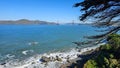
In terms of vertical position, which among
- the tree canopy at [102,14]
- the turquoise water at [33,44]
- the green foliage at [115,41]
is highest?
the tree canopy at [102,14]

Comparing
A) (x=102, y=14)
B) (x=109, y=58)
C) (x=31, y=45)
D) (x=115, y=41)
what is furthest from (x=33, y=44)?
(x=102, y=14)

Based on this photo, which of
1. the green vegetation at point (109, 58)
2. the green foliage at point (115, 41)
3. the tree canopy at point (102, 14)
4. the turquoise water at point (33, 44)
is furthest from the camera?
the turquoise water at point (33, 44)

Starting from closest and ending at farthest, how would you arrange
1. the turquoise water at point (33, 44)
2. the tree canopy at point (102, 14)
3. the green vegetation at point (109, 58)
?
1. the tree canopy at point (102, 14)
2. the green vegetation at point (109, 58)
3. the turquoise water at point (33, 44)

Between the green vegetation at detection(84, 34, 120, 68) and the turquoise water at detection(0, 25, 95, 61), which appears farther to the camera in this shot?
the turquoise water at detection(0, 25, 95, 61)

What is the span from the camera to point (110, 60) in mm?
15250

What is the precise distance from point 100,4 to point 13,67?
20.9 metres

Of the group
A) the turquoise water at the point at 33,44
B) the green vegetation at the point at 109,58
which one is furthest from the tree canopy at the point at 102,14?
the turquoise water at the point at 33,44

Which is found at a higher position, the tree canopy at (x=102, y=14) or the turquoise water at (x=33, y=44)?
the tree canopy at (x=102, y=14)

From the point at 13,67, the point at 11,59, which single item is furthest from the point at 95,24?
the point at 11,59

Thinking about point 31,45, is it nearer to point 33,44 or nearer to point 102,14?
point 33,44

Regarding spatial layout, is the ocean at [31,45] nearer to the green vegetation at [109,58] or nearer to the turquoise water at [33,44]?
the turquoise water at [33,44]

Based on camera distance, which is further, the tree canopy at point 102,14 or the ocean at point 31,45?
the ocean at point 31,45

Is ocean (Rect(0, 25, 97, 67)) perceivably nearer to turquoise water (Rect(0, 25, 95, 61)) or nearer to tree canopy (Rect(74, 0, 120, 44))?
turquoise water (Rect(0, 25, 95, 61))

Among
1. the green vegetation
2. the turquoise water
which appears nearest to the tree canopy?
the green vegetation
